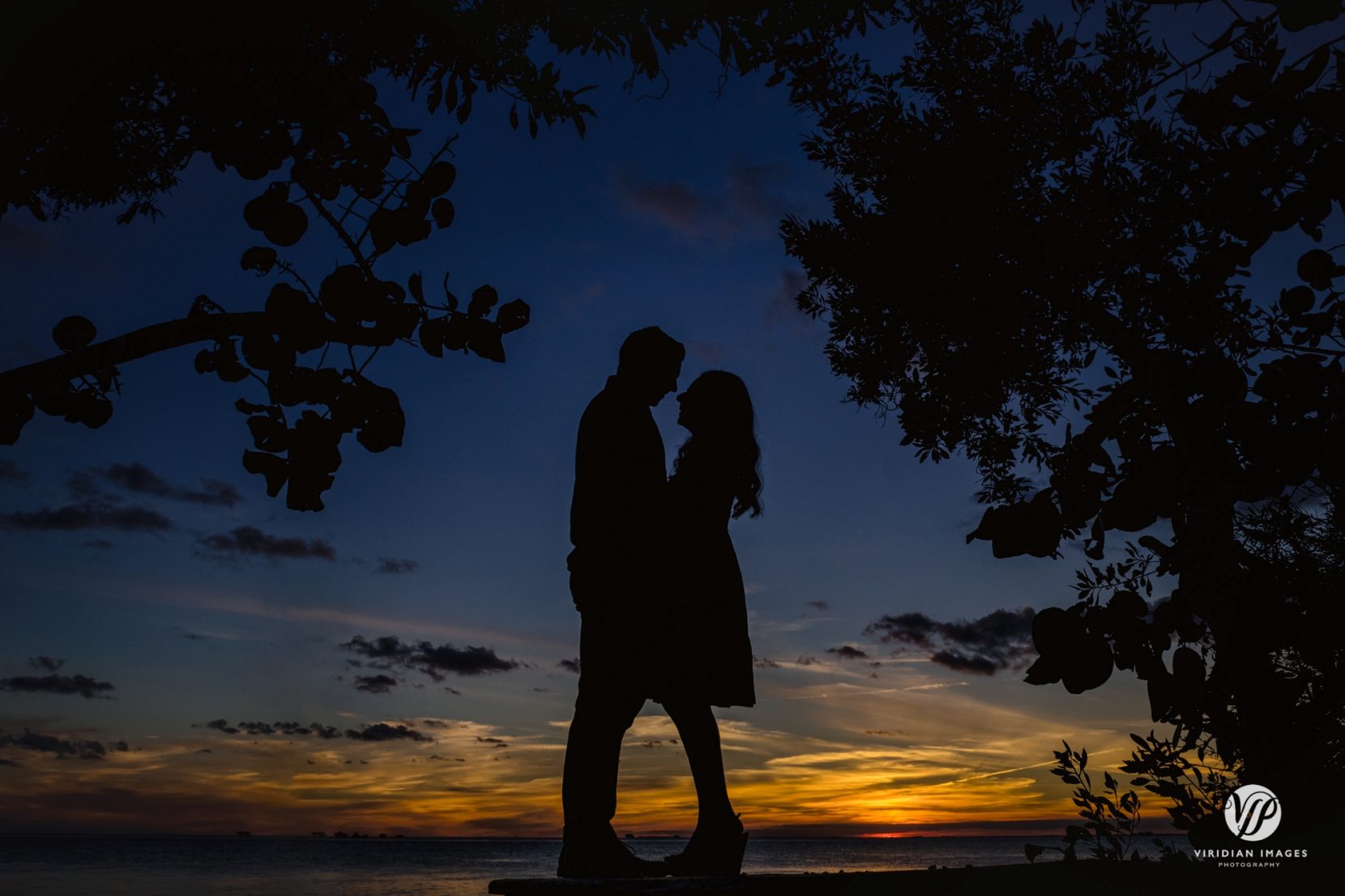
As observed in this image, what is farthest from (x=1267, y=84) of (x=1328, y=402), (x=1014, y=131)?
(x=1014, y=131)

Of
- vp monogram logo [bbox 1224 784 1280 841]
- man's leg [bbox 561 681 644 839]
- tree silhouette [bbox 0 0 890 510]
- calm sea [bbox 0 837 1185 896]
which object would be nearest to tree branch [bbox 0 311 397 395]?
tree silhouette [bbox 0 0 890 510]

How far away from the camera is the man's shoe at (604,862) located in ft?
18.8

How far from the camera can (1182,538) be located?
3688 mm

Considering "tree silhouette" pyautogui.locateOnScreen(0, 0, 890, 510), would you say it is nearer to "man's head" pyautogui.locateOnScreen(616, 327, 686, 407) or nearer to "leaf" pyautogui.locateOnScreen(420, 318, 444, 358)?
"leaf" pyautogui.locateOnScreen(420, 318, 444, 358)

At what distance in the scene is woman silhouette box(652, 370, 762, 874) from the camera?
19.9 ft

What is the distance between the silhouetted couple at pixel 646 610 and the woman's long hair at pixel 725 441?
2 cm

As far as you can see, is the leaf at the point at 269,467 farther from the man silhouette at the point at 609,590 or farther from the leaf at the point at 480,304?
the man silhouette at the point at 609,590

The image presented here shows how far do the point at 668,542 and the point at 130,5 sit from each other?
13.8 feet

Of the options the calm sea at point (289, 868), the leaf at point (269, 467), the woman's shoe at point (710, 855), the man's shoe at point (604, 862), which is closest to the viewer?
the leaf at point (269, 467)

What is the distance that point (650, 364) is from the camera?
6348 mm

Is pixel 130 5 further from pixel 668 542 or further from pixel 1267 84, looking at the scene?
pixel 1267 84

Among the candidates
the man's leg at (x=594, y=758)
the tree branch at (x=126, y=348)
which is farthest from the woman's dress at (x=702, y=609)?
the tree branch at (x=126, y=348)

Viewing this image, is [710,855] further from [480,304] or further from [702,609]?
[480,304]

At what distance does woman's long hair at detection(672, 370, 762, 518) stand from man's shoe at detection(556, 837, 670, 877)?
2.29m
